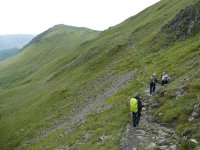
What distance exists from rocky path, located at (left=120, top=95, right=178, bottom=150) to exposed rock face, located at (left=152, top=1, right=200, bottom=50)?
49702 mm

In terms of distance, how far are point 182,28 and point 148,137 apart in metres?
58.7

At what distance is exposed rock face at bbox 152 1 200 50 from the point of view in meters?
84.2

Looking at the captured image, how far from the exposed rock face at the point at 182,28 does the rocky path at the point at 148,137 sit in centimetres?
4970

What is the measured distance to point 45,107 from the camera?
94250 millimetres

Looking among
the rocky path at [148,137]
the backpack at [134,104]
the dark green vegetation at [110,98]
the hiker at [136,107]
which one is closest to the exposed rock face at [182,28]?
the dark green vegetation at [110,98]

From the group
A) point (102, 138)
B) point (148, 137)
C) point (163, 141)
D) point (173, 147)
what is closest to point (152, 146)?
point (163, 141)

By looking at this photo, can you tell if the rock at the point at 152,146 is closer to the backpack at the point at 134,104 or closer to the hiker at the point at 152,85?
the backpack at the point at 134,104

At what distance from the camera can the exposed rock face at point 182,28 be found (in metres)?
84.2

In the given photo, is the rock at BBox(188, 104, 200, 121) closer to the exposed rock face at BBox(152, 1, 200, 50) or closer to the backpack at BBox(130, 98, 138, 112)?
the backpack at BBox(130, 98, 138, 112)

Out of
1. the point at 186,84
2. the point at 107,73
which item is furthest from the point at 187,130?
the point at 107,73

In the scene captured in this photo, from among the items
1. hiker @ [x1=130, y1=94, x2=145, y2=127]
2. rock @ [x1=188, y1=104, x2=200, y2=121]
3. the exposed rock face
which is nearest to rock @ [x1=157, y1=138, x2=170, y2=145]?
rock @ [x1=188, y1=104, x2=200, y2=121]

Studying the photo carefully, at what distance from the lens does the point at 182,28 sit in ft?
291

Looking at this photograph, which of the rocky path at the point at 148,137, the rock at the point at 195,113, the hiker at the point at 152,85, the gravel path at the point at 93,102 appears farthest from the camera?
the gravel path at the point at 93,102

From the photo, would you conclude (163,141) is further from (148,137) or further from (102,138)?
(102,138)
